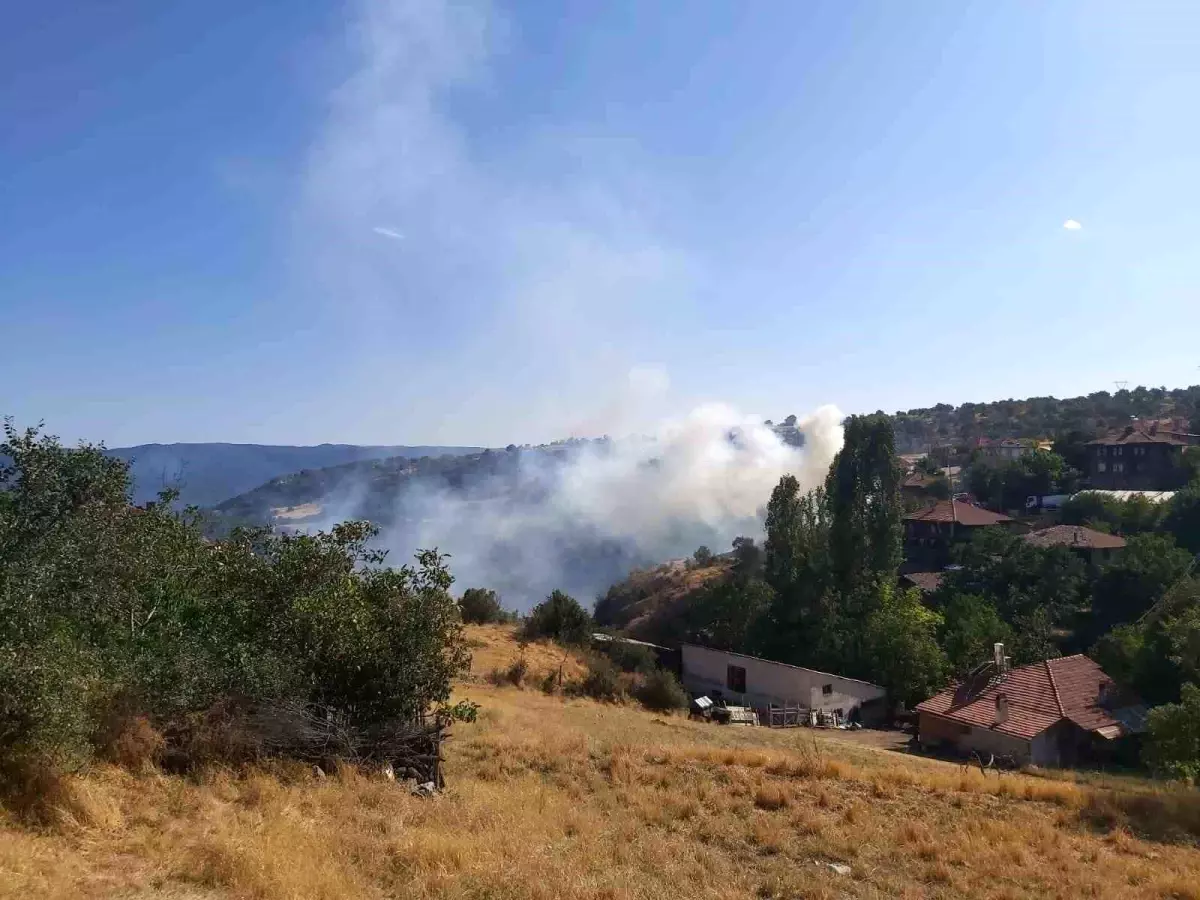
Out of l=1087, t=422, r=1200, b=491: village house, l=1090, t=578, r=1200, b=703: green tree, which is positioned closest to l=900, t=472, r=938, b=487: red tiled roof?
l=1087, t=422, r=1200, b=491: village house

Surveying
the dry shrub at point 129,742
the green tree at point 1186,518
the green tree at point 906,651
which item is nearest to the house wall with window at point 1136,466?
the green tree at point 1186,518

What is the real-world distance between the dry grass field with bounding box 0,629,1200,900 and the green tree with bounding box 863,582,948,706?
15046mm

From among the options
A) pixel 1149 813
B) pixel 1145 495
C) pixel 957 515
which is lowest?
pixel 1149 813

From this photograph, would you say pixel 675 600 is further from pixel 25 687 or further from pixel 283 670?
pixel 25 687

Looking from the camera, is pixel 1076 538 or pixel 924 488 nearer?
pixel 1076 538

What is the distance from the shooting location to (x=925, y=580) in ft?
142

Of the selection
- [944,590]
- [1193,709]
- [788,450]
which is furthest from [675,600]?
[788,450]

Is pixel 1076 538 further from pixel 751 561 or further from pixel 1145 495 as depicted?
pixel 751 561

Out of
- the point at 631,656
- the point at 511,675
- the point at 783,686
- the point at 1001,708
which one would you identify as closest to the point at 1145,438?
the point at 1001,708

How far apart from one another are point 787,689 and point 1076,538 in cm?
2266

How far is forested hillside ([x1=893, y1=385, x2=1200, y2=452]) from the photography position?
91500 mm

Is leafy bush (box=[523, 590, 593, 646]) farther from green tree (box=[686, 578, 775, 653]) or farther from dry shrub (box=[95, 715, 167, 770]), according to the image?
dry shrub (box=[95, 715, 167, 770])

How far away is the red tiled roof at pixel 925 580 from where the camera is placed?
136 feet

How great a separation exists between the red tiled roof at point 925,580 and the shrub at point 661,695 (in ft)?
59.2
